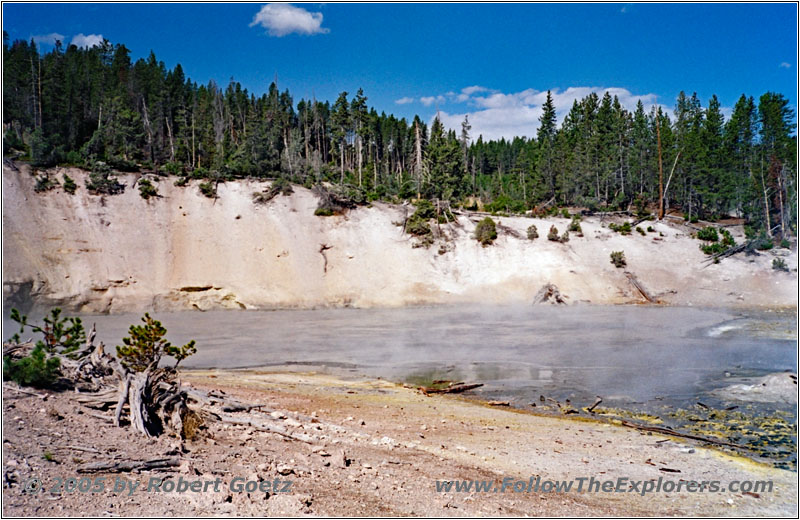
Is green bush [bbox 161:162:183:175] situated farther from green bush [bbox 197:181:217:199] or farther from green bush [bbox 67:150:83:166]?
green bush [bbox 67:150:83:166]

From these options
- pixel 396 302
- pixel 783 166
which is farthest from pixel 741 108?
pixel 396 302

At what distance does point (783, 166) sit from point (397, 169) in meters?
42.9

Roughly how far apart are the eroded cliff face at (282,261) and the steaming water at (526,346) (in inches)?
113

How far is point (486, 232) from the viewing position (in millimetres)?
36688

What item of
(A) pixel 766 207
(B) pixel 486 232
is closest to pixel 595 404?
(B) pixel 486 232

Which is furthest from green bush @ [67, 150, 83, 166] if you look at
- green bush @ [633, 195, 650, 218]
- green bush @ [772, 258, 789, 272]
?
green bush @ [772, 258, 789, 272]

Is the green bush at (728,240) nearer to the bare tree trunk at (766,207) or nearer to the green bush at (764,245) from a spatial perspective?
the green bush at (764,245)

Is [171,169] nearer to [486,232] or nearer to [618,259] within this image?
[486,232]

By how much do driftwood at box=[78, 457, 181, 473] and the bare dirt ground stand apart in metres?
0.08

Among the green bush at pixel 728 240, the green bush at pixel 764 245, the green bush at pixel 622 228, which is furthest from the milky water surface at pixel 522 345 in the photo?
the green bush at pixel 764 245

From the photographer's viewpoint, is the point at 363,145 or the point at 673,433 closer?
the point at 673,433

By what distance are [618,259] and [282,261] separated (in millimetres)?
21279

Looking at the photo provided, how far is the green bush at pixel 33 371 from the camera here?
719 centimetres

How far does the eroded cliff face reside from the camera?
30328 mm
